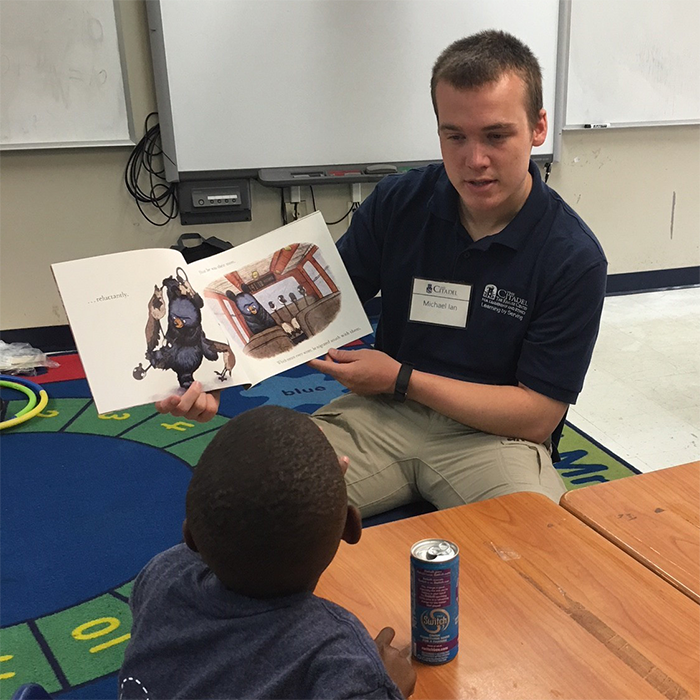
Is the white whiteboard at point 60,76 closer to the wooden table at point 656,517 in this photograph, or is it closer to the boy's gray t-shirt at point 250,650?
the wooden table at point 656,517

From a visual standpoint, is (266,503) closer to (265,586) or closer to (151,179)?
(265,586)

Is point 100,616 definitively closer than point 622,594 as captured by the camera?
No

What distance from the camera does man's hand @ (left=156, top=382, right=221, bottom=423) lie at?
1232 millimetres

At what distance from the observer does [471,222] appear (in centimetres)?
153

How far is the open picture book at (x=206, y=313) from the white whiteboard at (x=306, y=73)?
206 cm

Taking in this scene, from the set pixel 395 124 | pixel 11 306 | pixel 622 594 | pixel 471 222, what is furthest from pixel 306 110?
pixel 622 594

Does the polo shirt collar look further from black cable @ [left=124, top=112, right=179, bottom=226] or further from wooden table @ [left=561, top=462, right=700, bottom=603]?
black cable @ [left=124, top=112, right=179, bottom=226]

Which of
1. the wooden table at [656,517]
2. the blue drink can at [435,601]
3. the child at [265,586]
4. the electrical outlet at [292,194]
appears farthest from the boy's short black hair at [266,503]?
the electrical outlet at [292,194]

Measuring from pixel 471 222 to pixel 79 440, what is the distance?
1.60 m

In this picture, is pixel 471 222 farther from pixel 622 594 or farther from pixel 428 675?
pixel 428 675

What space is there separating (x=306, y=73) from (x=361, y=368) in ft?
7.59

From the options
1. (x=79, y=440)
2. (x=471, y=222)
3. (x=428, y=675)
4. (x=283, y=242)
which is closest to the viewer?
(x=428, y=675)

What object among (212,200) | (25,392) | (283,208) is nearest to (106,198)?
(212,200)

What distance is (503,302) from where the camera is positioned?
145cm
